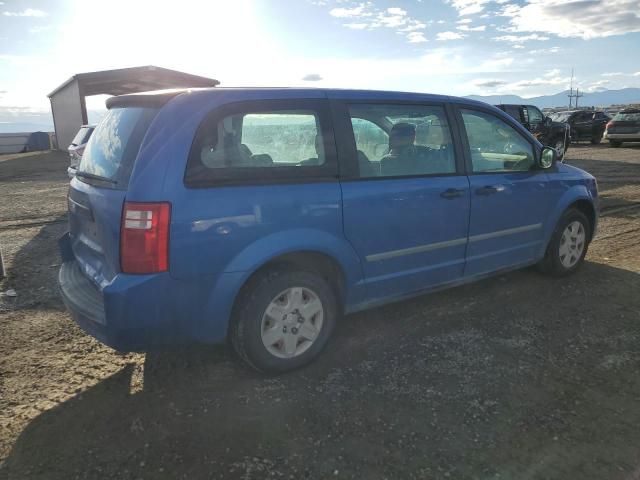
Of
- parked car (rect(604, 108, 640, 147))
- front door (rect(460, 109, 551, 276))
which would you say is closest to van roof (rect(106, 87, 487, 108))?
front door (rect(460, 109, 551, 276))

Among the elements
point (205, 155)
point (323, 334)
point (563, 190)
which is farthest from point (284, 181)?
point (563, 190)

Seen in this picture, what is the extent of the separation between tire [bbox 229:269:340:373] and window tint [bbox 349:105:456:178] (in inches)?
34.8

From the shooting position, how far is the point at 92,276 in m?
2.94

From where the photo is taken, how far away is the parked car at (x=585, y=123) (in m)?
23.5

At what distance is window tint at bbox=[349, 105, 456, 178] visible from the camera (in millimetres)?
3404

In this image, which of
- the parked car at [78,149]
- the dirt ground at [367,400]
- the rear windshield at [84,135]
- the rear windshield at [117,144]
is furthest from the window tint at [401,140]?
the rear windshield at [84,135]

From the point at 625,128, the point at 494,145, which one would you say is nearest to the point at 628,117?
the point at 625,128

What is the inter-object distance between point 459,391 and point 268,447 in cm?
121

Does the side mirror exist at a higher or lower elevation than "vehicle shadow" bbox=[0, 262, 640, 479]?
higher

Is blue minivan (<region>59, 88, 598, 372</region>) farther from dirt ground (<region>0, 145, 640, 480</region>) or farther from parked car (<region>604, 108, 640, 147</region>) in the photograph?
parked car (<region>604, 108, 640, 147</region>)

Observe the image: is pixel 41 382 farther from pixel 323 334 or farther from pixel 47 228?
pixel 47 228

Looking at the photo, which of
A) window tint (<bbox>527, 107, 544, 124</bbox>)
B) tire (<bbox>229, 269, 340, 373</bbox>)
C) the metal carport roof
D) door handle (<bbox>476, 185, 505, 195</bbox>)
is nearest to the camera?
tire (<bbox>229, 269, 340, 373</bbox>)

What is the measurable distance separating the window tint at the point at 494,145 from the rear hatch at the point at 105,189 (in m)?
2.54

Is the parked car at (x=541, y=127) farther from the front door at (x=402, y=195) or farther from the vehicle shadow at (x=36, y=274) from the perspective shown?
the vehicle shadow at (x=36, y=274)
